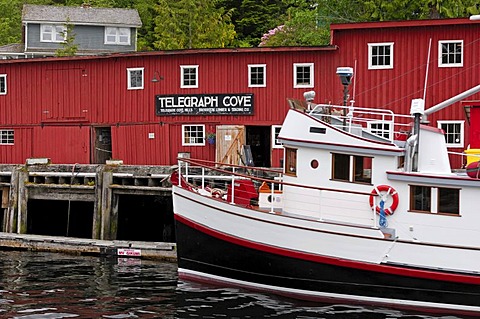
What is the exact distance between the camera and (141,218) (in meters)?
30.8

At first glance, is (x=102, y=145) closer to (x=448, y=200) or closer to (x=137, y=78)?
(x=137, y=78)

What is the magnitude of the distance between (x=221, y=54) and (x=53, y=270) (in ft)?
39.9

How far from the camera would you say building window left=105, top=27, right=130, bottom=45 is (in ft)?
203

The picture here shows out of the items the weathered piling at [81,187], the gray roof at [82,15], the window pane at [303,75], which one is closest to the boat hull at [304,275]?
the weathered piling at [81,187]

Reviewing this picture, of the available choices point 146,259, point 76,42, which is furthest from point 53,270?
point 76,42

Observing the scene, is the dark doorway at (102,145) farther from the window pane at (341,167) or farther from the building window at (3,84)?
the window pane at (341,167)

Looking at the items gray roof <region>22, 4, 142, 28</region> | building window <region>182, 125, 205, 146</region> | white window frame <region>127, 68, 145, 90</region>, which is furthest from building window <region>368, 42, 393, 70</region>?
gray roof <region>22, 4, 142, 28</region>

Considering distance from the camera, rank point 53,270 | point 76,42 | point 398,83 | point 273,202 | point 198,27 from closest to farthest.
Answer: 1. point 273,202
2. point 53,270
3. point 398,83
4. point 198,27
5. point 76,42

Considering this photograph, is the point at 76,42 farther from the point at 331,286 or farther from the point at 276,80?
the point at 331,286

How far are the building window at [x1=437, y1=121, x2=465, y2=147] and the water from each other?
11984 mm

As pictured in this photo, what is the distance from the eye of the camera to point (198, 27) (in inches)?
1960

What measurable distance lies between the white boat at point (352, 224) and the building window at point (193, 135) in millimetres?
11192

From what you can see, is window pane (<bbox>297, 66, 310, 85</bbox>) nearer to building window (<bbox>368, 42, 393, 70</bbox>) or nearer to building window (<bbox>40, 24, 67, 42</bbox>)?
building window (<bbox>368, 42, 393, 70</bbox>)

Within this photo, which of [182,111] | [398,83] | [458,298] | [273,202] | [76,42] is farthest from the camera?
[76,42]
